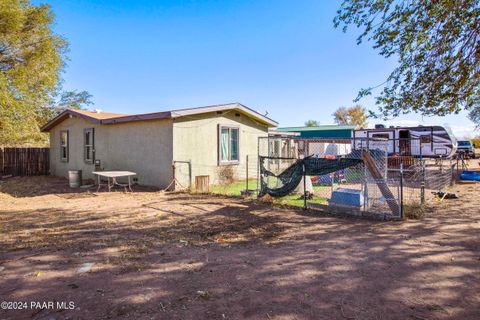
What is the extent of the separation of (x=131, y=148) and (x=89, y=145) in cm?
363

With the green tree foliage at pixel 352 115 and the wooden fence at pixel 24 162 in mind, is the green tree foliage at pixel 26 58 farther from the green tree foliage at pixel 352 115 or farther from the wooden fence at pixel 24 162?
the green tree foliage at pixel 352 115

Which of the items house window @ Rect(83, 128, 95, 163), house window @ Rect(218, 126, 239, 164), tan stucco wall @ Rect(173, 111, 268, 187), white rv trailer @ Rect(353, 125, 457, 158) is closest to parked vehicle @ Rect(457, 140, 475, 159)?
white rv trailer @ Rect(353, 125, 457, 158)

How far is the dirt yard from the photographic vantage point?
2961mm

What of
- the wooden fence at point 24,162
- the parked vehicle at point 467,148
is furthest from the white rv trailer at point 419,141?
the wooden fence at point 24,162

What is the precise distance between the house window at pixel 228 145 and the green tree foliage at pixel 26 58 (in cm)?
869

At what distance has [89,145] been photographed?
1498cm

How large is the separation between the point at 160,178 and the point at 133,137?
8.07 feet

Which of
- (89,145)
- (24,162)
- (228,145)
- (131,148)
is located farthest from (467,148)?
(24,162)

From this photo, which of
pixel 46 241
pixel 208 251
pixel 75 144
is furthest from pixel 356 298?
pixel 75 144

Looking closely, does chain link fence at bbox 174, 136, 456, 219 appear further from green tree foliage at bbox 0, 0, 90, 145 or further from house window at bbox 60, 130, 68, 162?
house window at bbox 60, 130, 68, 162

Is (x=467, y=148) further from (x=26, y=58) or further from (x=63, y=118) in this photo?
(x=26, y=58)

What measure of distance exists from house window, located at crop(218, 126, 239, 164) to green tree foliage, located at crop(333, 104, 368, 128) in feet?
135

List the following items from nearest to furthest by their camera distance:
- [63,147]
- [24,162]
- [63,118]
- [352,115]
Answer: [63,118], [63,147], [24,162], [352,115]

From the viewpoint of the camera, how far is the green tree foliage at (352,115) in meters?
51.7
